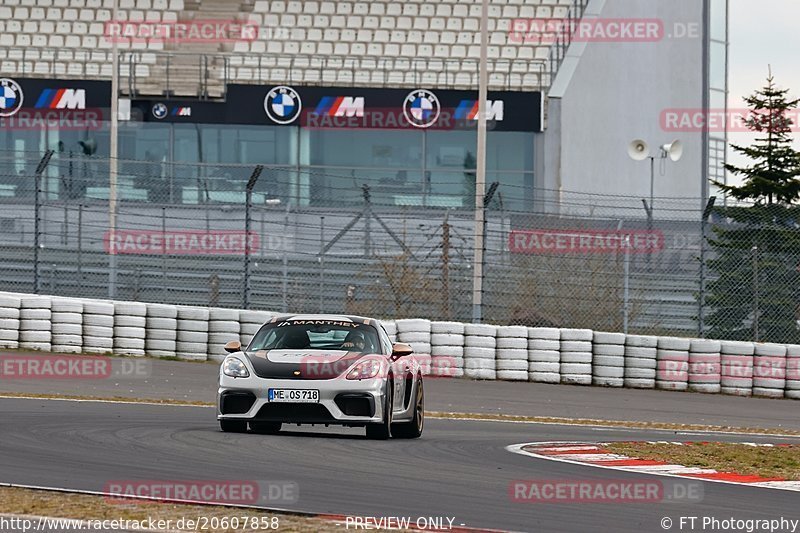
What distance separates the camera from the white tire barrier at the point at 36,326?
2055 cm

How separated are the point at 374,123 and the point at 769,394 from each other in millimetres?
13840

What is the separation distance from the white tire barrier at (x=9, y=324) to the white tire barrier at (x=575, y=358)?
7567 millimetres

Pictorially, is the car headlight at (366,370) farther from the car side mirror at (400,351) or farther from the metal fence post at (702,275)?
the metal fence post at (702,275)

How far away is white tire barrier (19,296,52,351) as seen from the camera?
20.5m

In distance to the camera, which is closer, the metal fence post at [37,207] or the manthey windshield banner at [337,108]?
the metal fence post at [37,207]

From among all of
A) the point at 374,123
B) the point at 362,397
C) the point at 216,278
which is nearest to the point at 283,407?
the point at 362,397

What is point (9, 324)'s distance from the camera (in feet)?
67.6

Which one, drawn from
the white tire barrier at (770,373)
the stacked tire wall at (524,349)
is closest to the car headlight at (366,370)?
the stacked tire wall at (524,349)

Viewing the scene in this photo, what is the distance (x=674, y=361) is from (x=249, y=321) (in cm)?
593

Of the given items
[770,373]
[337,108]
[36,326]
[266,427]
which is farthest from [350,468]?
[337,108]

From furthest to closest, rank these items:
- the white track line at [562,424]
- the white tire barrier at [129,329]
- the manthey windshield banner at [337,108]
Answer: the manthey windshield banner at [337,108], the white tire barrier at [129,329], the white track line at [562,424]

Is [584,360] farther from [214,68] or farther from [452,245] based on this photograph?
[214,68]

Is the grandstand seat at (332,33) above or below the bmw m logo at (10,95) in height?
above

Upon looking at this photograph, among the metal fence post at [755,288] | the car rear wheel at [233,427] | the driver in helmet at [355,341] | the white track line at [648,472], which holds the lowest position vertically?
the white track line at [648,472]
